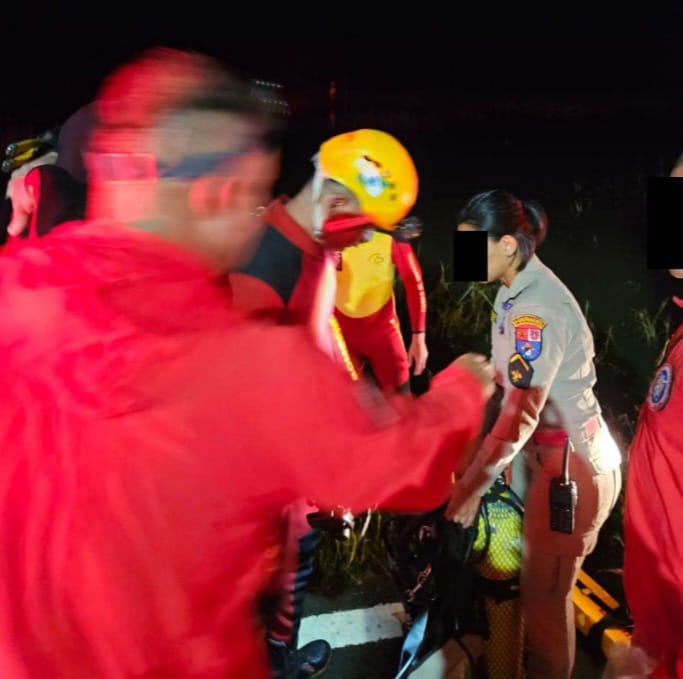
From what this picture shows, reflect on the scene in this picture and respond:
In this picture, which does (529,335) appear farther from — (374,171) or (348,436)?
(348,436)

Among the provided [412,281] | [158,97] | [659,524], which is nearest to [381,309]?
[412,281]

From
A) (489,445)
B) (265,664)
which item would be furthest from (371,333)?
(265,664)

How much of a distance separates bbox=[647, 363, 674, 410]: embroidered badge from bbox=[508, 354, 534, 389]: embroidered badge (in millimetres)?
437

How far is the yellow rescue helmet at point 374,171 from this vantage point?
2.00 meters

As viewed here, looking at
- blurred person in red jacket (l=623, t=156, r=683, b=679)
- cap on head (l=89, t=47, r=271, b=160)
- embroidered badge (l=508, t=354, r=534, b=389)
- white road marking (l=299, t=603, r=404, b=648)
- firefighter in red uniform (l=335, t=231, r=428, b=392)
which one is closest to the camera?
cap on head (l=89, t=47, r=271, b=160)

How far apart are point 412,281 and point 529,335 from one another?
0.64 metres

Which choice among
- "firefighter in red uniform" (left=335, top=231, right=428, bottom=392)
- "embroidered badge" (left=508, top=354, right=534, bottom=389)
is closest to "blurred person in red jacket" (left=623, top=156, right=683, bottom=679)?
"embroidered badge" (left=508, top=354, right=534, bottom=389)

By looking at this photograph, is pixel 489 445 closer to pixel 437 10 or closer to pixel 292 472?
pixel 292 472

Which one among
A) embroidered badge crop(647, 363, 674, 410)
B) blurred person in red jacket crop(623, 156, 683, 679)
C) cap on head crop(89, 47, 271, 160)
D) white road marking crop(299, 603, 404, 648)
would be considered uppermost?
cap on head crop(89, 47, 271, 160)

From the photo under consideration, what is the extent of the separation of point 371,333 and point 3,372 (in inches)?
62.3

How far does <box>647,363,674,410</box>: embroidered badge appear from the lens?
1.34m

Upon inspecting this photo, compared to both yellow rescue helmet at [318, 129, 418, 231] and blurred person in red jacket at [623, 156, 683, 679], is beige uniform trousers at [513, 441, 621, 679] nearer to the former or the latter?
blurred person in red jacket at [623, 156, 683, 679]

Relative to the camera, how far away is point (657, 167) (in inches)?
94.0

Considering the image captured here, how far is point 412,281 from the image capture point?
2.44 m
